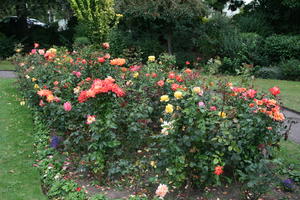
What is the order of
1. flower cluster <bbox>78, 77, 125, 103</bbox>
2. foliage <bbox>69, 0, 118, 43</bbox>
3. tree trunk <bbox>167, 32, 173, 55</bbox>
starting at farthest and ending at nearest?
tree trunk <bbox>167, 32, 173, 55</bbox> → foliage <bbox>69, 0, 118, 43</bbox> → flower cluster <bbox>78, 77, 125, 103</bbox>

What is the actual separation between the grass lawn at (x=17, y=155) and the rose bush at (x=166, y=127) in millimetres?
520

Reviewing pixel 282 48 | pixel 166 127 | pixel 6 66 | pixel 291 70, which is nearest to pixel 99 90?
pixel 166 127

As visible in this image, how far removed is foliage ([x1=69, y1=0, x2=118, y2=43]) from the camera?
10.9 m

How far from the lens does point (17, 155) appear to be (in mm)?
4938

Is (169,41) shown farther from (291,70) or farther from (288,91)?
(288,91)

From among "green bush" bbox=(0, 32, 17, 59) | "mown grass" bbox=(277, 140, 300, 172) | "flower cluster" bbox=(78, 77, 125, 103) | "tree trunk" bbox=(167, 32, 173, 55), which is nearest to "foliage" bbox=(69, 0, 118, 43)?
"tree trunk" bbox=(167, 32, 173, 55)

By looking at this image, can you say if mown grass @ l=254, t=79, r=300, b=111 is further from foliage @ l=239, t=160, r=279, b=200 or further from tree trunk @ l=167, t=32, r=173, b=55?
foliage @ l=239, t=160, r=279, b=200

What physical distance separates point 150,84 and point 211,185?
5.66ft

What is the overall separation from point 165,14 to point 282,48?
4.49 m

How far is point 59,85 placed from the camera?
5.42 m

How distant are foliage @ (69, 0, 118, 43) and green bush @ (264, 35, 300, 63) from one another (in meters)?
6.23

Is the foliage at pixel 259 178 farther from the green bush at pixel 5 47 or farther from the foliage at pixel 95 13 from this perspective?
the green bush at pixel 5 47

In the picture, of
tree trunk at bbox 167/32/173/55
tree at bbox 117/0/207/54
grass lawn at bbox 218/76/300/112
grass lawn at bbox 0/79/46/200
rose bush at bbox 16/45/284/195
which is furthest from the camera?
tree trunk at bbox 167/32/173/55

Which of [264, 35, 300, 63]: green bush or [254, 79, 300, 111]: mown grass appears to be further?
[264, 35, 300, 63]: green bush
